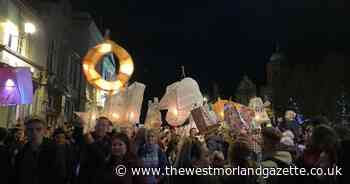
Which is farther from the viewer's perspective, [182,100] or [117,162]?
[182,100]

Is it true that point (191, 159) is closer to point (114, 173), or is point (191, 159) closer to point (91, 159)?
point (114, 173)

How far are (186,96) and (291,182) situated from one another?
833 centimetres

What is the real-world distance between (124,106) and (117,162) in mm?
5913

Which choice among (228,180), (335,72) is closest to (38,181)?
(228,180)

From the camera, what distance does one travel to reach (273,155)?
5.05 m

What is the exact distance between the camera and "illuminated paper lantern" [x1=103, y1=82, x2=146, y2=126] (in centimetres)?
1113

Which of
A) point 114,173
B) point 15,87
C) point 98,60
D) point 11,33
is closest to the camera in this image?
point 114,173

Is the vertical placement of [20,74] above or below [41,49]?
below

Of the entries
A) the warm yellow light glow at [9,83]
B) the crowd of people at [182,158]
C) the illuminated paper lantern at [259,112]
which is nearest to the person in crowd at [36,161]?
the crowd of people at [182,158]

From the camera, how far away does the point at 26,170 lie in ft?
18.1

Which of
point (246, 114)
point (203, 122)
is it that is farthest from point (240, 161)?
point (246, 114)

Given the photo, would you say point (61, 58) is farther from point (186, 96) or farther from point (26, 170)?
point (26, 170)

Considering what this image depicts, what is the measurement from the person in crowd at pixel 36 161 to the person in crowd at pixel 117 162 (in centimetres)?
69

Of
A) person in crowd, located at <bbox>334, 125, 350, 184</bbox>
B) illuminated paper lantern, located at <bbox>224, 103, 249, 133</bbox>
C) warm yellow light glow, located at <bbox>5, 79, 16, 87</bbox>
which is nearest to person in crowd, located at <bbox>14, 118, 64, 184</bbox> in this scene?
person in crowd, located at <bbox>334, 125, 350, 184</bbox>
